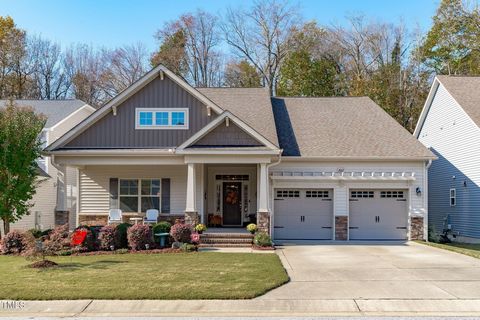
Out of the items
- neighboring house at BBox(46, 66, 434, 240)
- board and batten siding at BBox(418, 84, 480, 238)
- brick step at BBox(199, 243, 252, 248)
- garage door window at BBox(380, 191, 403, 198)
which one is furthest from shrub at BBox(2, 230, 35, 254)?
board and batten siding at BBox(418, 84, 480, 238)

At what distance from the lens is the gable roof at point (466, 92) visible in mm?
21875

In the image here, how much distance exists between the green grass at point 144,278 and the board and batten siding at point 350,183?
6.56 m

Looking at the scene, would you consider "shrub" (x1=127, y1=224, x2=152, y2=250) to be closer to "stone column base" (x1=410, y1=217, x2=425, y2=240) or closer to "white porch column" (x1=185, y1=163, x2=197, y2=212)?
"white porch column" (x1=185, y1=163, x2=197, y2=212)

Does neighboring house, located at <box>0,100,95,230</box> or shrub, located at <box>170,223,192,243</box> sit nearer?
shrub, located at <box>170,223,192,243</box>

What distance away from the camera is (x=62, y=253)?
1462 cm

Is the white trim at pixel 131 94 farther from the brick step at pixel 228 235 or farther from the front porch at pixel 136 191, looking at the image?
the brick step at pixel 228 235

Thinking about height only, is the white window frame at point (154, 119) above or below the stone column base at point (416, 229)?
above

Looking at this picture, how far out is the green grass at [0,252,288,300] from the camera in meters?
9.13

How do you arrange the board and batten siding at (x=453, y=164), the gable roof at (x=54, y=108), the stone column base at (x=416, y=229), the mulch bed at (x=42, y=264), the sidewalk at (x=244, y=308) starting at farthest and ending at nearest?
1. the gable roof at (x=54, y=108)
2. the board and batten siding at (x=453, y=164)
3. the stone column base at (x=416, y=229)
4. the mulch bed at (x=42, y=264)
5. the sidewalk at (x=244, y=308)

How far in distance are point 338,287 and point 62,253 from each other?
851 cm

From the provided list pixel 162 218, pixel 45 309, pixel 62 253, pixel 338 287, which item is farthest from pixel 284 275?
pixel 162 218

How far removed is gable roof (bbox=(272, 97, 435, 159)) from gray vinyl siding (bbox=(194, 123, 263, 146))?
7.56ft

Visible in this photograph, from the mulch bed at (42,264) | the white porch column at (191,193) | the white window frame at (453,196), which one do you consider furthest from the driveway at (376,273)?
the white window frame at (453,196)

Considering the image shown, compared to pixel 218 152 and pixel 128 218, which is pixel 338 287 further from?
pixel 128 218
